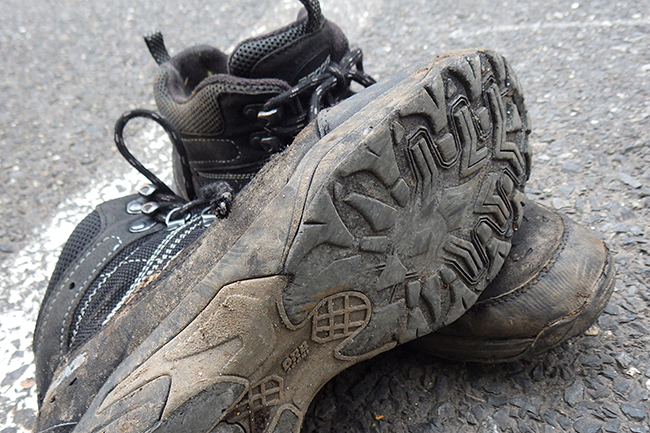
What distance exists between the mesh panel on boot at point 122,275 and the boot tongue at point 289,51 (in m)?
0.36

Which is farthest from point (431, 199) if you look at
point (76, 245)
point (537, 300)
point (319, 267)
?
point (76, 245)

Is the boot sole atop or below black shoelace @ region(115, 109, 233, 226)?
below

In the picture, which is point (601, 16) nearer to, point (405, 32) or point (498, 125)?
point (405, 32)

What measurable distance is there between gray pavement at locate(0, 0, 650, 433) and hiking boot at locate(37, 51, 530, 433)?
265 millimetres

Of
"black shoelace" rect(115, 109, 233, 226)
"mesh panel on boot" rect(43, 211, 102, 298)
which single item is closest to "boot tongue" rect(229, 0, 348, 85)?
"black shoelace" rect(115, 109, 233, 226)

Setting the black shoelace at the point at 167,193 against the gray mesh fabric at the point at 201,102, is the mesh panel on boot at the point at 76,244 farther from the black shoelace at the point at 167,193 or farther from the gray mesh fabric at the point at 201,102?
the gray mesh fabric at the point at 201,102

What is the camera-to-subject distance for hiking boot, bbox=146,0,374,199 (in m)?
1.15

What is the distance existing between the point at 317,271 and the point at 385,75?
5.75 ft

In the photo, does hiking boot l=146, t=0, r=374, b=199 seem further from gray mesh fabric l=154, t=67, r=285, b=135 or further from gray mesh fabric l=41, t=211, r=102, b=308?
gray mesh fabric l=41, t=211, r=102, b=308

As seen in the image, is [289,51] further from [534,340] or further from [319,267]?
[534,340]

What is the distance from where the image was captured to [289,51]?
1180 mm

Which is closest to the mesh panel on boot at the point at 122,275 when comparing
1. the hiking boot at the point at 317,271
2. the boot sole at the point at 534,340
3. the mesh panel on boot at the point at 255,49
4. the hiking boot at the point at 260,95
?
the hiking boot at the point at 317,271

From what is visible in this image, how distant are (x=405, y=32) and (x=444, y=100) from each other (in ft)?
6.62

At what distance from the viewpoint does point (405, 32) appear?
2.73 metres
